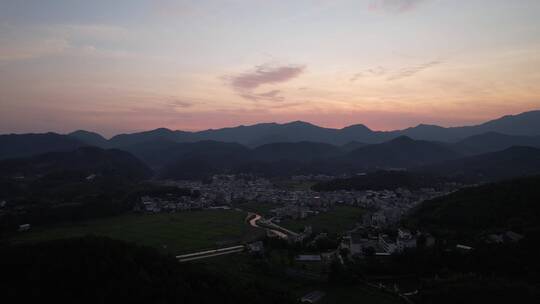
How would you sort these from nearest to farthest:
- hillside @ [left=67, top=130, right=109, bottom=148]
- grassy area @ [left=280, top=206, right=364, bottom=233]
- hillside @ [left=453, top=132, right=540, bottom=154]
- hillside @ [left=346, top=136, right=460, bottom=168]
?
grassy area @ [left=280, top=206, right=364, bottom=233], hillside @ [left=346, top=136, right=460, bottom=168], hillside @ [left=453, top=132, right=540, bottom=154], hillside @ [left=67, top=130, right=109, bottom=148]

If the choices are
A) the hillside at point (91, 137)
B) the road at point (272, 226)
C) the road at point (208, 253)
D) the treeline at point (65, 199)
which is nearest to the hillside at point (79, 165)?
the treeline at point (65, 199)

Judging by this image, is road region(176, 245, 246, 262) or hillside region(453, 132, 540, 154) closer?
road region(176, 245, 246, 262)

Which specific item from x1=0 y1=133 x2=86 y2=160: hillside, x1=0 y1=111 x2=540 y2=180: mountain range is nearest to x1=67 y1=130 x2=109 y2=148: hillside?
x1=0 y1=111 x2=540 y2=180: mountain range

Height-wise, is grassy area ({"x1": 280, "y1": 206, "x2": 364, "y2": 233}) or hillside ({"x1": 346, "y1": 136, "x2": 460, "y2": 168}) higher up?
hillside ({"x1": 346, "y1": 136, "x2": 460, "y2": 168})

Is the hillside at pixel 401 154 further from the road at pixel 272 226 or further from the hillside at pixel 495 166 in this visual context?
the road at pixel 272 226

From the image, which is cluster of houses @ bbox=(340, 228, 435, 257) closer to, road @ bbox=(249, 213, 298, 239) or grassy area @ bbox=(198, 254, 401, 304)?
grassy area @ bbox=(198, 254, 401, 304)

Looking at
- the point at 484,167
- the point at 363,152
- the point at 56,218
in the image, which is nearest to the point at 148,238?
the point at 56,218

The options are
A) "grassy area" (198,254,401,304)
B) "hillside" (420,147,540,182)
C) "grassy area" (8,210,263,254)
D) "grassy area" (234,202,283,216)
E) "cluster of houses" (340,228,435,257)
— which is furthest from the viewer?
"hillside" (420,147,540,182)

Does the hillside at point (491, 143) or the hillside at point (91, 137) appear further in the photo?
the hillside at point (91, 137)
